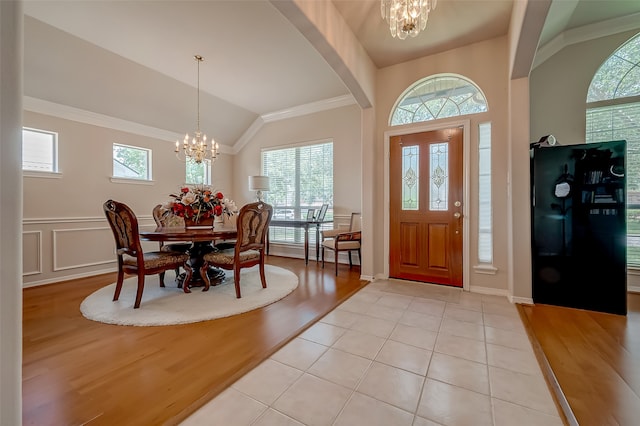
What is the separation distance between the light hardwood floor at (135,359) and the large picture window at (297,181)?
2503 mm

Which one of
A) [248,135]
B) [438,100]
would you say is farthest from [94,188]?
[438,100]

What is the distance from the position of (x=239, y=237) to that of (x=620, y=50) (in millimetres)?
5020

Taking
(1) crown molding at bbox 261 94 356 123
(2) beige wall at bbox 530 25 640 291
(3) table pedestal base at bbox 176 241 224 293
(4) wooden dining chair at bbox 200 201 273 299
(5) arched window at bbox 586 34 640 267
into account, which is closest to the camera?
(4) wooden dining chair at bbox 200 201 273 299

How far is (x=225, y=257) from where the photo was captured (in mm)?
3066

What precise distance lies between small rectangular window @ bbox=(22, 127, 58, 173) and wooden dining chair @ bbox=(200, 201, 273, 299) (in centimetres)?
267

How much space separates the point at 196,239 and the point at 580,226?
395cm

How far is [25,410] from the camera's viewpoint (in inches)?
53.4

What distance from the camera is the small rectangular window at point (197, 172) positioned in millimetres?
5379

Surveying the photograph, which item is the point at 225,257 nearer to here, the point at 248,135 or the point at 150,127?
the point at 150,127

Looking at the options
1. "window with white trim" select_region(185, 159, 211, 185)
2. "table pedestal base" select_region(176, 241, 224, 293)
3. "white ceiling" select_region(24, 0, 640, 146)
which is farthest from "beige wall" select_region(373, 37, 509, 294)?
"window with white trim" select_region(185, 159, 211, 185)

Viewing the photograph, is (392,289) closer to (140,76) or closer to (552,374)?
(552,374)

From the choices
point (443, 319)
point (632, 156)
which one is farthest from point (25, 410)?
point (632, 156)

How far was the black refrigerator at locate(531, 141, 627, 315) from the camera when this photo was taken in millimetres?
2539

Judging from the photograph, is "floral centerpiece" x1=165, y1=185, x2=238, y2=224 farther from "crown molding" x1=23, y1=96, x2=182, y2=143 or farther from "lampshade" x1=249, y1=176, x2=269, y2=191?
"crown molding" x1=23, y1=96, x2=182, y2=143
